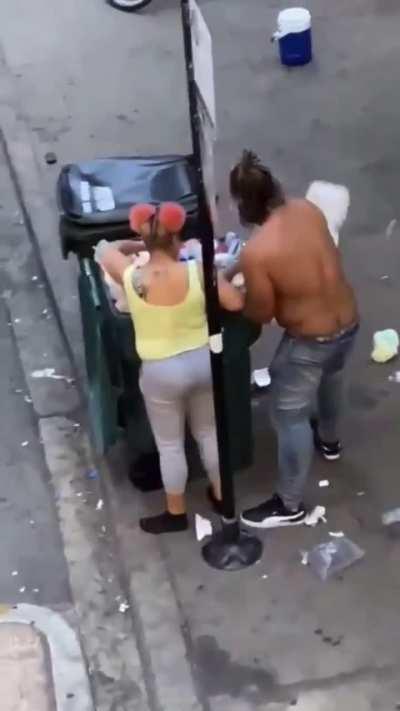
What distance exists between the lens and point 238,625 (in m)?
5.36

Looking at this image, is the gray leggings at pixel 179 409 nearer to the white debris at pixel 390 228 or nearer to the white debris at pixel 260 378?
the white debris at pixel 260 378

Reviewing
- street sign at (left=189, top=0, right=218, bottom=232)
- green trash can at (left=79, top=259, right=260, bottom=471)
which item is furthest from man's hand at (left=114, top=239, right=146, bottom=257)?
street sign at (left=189, top=0, right=218, bottom=232)

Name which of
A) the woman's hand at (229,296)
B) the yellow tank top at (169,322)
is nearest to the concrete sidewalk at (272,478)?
the yellow tank top at (169,322)

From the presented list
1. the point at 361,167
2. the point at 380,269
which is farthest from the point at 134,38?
the point at 380,269

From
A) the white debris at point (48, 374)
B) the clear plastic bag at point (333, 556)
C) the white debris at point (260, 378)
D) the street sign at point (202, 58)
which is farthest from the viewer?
the white debris at point (48, 374)

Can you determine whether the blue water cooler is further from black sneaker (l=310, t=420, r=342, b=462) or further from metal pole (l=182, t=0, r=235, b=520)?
metal pole (l=182, t=0, r=235, b=520)

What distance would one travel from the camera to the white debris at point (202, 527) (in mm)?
5789

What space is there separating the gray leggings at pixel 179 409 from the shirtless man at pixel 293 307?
271 mm

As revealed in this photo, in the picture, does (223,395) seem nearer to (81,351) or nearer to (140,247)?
(140,247)

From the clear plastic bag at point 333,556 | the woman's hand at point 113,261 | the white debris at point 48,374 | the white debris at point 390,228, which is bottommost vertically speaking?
the white debris at point 48,374

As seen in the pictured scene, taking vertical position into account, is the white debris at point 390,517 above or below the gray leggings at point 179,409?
below

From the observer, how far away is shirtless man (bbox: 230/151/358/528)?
511 cm

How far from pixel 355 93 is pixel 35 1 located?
3192 mm

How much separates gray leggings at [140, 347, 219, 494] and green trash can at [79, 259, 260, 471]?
0.72 feet
